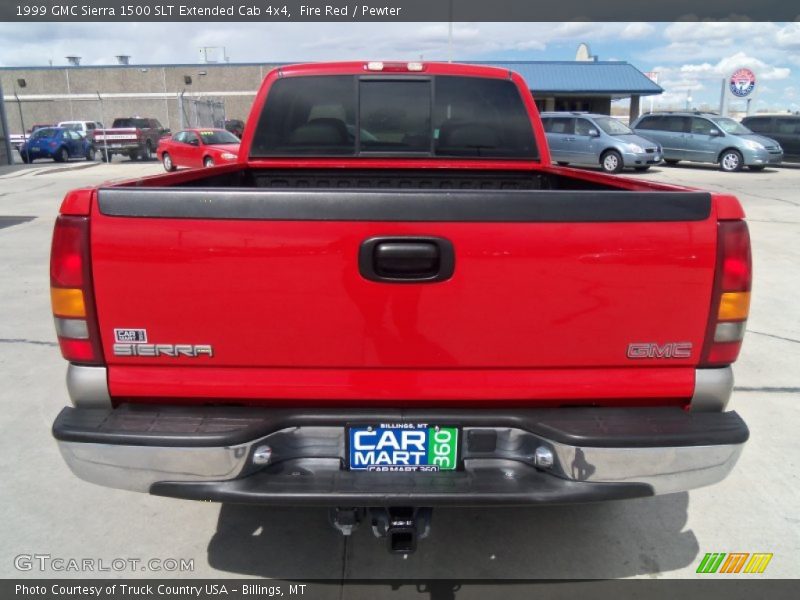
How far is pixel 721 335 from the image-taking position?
2084 millimetres

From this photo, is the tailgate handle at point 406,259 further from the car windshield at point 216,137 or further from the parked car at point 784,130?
the parked car at point 784,130

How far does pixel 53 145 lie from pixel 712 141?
27.3 meters

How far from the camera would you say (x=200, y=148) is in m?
20.0

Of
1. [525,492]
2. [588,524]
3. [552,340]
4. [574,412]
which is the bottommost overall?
[588,524]

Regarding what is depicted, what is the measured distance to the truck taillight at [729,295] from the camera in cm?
201

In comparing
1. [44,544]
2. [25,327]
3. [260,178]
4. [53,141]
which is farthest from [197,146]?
[44,544]

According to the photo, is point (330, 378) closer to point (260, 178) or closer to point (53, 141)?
point (260, 178)

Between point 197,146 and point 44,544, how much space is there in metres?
19.2

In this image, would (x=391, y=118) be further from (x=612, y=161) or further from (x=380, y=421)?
(x=612, y=161)

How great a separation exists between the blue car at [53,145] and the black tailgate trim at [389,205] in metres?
30.7

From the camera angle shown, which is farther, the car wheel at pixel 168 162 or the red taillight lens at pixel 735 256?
the car wheel at pixel 168 162

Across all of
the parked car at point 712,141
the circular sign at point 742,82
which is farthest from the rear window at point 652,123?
the circular sign at point 742,82

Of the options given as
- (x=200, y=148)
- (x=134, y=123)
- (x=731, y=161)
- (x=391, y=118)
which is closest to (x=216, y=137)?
(x=200, y=148)

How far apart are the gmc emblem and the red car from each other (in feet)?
60.6
